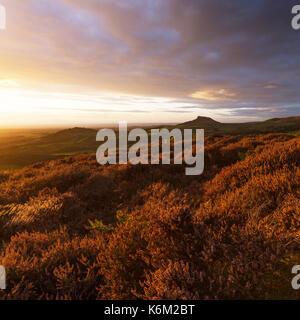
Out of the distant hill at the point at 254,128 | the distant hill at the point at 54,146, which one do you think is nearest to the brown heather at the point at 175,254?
the distant hill at the point at 54,146

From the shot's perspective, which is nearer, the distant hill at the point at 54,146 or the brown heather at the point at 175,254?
the brown heather at the point at 175,254

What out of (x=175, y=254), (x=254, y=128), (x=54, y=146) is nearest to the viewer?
(x=175, y=254)

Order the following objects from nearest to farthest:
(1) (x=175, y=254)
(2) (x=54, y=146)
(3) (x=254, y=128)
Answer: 1. (1) (x=175, y=254)
2. (2) (x=54, y=146)
3. (3) (x=254, y=128)

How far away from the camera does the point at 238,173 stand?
589cm

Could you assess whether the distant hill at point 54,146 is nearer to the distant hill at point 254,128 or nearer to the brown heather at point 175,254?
the distant hill at point 254,128

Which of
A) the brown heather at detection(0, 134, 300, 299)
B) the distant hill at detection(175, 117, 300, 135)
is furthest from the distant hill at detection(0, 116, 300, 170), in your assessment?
the brown heather at detection(0, 134, 300, 299)

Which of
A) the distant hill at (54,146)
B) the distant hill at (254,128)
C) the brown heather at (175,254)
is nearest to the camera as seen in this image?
the brown heather at (175,254)

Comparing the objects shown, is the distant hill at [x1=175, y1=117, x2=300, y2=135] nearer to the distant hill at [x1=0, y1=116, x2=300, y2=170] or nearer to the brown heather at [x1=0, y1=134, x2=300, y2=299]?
the distant hill at [x1=0, y1=116, x2=300, y2=170]

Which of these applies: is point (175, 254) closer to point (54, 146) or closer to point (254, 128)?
point (54, 146)

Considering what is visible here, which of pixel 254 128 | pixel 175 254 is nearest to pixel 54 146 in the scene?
pixel 175 254

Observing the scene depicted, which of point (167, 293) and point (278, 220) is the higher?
point (278, 220)

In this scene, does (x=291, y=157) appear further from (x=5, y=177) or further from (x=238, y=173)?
(x=5, y=177)
